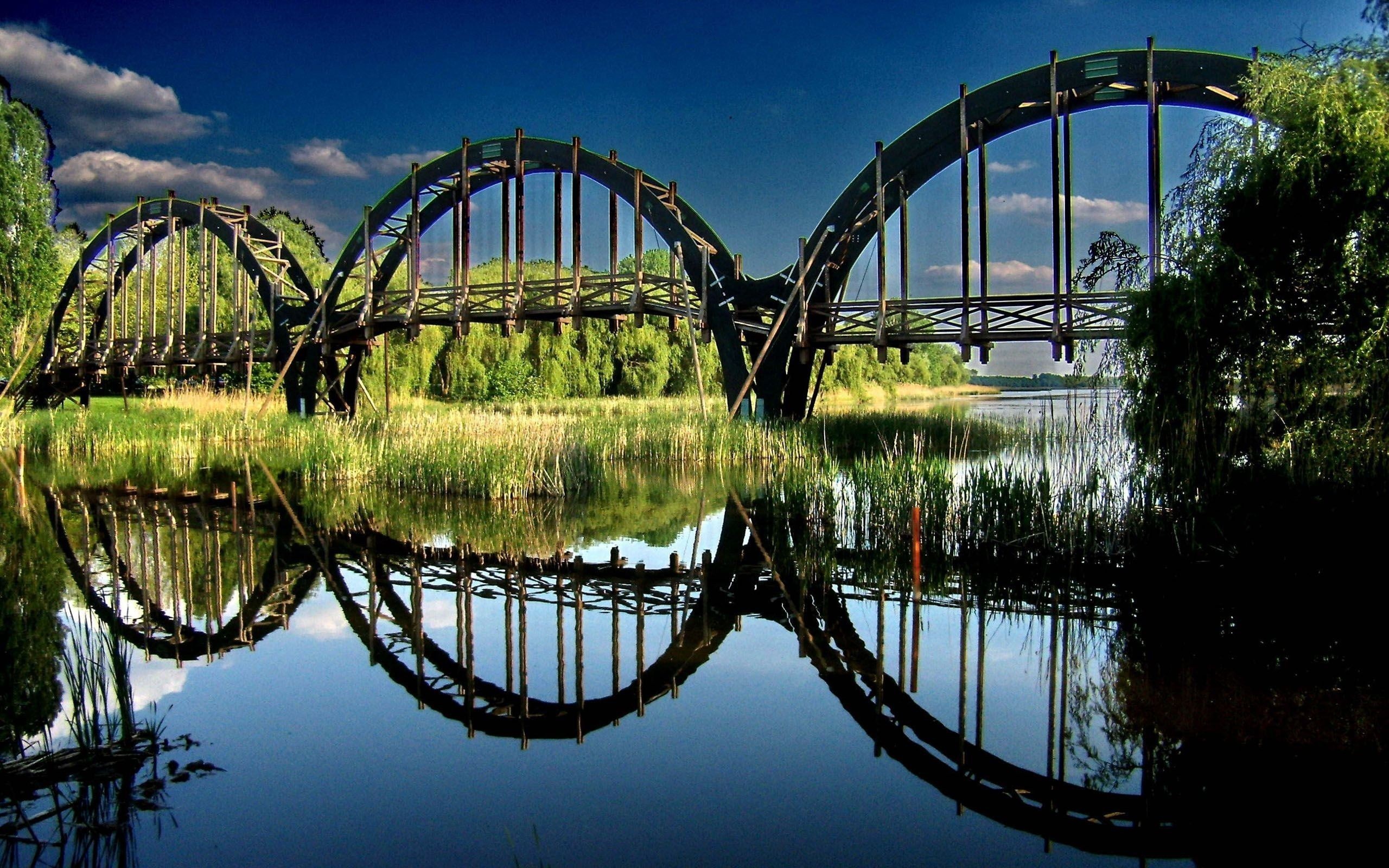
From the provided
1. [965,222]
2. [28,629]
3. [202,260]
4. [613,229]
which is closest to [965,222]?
[965,222]

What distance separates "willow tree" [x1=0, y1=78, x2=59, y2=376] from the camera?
84.7 ft

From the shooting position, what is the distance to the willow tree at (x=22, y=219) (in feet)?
84.7

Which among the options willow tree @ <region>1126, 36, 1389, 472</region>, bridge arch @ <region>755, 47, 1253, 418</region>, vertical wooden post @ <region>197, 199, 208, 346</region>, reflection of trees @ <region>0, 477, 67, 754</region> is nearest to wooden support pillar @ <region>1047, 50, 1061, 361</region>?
bridge arch @ <region>755, 47, 1253, 418</region>

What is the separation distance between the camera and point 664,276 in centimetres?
1997

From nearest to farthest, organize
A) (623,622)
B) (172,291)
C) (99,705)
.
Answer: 1. (99,705)
2. (623,622)
3. (172,291)

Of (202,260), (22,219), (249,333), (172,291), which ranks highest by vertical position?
(22,219)

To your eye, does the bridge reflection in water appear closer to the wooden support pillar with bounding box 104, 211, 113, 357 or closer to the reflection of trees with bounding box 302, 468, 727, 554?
the reflection of trees with bounding box 302, 468, 727, 554

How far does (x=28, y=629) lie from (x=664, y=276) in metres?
14.7

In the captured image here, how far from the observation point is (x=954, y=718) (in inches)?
195

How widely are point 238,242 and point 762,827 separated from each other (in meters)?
25.6

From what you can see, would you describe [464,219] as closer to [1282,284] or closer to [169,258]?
[169,258]

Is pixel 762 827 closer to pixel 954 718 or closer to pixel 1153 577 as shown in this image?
pixel 954 718

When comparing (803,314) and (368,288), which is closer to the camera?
(803,314)

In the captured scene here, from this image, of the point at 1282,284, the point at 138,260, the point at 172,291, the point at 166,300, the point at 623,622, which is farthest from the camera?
the point at 166,300
